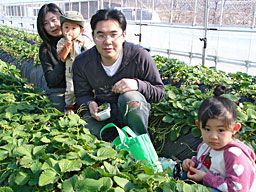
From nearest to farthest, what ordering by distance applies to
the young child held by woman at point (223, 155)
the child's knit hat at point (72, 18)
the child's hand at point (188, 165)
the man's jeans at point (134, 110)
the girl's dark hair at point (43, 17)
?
1. the young child held by woman at point (223, 155)
2. the child's hand at point (188, 165)
3. the man's jeans at point (134, 110)
4. the child's knit hat at point (72, 18)
5. the girl's dark hair at point (43, 17)

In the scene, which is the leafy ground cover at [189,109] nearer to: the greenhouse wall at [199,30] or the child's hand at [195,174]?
the child's hand at [195,174]

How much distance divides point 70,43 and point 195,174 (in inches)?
72.1

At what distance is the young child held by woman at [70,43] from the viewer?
11.1ft

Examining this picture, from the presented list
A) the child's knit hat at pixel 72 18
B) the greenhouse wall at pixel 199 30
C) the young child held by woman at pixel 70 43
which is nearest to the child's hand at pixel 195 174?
the young child held by woman at pixel 70 43

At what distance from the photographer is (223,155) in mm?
2064

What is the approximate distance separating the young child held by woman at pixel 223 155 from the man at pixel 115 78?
0.69 meters

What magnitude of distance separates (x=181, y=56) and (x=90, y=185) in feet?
27.3

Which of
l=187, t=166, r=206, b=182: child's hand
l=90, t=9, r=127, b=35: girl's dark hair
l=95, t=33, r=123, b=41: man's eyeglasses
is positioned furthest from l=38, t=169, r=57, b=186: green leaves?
l=90, t=9, r=127, b=35: girl's dark hair

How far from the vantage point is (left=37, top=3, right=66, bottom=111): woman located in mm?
3729

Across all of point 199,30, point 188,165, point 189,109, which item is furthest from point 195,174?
point 199,30

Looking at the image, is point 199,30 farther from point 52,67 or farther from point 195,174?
point 195,174

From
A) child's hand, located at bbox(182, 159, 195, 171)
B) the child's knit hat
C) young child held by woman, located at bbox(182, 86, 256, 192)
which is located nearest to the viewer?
young child held by woman, located at bbox(182, 86, 256, 192)

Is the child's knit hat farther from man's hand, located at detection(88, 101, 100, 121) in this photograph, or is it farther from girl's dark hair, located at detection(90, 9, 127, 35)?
man's hand, located at detection(88, 101, 100, 121)

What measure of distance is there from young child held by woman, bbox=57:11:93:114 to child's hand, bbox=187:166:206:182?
1371 mm
